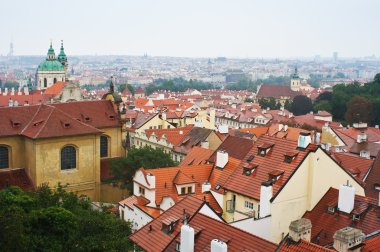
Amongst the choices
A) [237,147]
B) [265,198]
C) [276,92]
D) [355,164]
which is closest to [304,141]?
[265,198]

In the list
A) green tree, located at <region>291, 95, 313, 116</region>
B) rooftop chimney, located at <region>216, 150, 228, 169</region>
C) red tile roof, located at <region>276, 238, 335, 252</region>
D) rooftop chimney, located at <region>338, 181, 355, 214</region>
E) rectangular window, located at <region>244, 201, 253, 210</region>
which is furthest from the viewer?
green tree, located at <region>291, 95, 313, 116</region>

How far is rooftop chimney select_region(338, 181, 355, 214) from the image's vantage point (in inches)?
1136

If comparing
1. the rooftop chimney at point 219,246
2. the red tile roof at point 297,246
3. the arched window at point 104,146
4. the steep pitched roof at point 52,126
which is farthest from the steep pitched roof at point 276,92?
the rooftop chimney at point 219,246

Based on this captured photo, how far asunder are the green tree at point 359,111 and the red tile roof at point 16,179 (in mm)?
66022

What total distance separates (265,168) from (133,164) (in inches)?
689

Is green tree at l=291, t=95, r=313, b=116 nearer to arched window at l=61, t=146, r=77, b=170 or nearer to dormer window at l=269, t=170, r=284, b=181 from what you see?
arched window at l=61, t=146, r=77, b=170

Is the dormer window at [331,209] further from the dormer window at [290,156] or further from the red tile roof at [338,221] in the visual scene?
the dormer window at [290,156]

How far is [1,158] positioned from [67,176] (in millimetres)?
5720

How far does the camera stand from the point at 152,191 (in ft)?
120

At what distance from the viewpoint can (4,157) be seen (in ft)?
153

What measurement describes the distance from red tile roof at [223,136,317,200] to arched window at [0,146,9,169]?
22.0 metres

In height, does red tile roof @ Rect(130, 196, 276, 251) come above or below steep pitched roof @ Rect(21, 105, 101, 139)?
below

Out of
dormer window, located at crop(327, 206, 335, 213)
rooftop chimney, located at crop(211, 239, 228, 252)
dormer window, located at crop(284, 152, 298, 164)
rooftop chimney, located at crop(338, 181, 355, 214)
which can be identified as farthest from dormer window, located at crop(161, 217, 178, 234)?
rooftop chimney, located at crop(338, 181, 355, 214)

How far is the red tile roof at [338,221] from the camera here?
2816 cm
